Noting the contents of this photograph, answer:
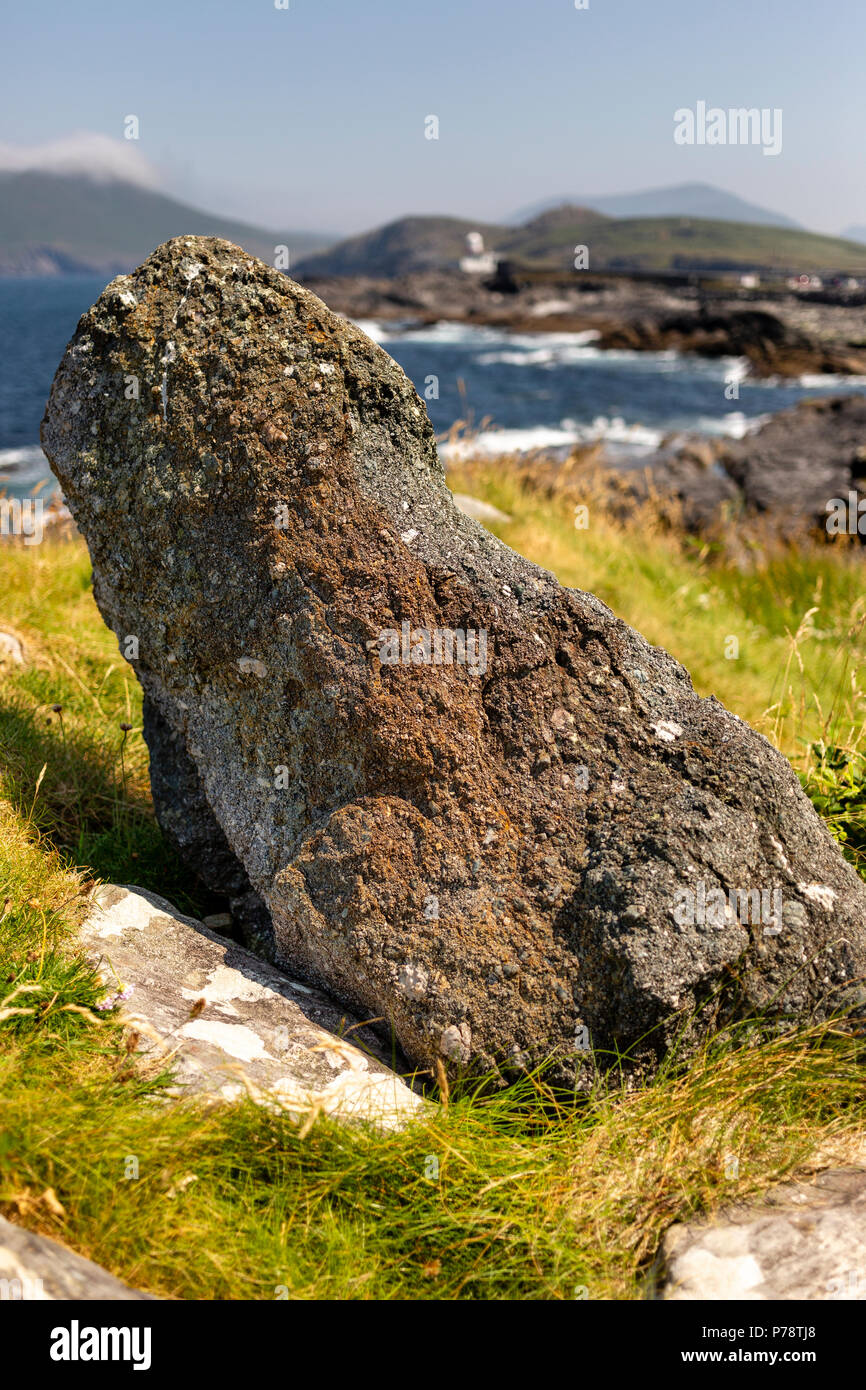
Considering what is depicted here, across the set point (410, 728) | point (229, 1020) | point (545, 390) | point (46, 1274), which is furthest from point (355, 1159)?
point (545, 390)

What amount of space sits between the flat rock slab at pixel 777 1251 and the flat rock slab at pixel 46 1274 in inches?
55.0

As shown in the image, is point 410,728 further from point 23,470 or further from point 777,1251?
point 23,470

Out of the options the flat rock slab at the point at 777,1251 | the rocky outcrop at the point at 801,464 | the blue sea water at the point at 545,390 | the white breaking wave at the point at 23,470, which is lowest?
the flat rock slab at the point at 777,1251

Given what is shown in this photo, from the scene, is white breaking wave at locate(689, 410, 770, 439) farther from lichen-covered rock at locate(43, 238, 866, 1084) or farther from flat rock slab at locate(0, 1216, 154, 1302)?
flat rock slab at locate(0, 1216, 154, 1302)

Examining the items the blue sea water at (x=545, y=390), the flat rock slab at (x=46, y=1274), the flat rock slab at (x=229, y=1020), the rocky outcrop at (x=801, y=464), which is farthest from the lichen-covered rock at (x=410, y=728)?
the rocky outcrop at (x=801, y=464)

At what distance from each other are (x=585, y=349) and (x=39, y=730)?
230ft

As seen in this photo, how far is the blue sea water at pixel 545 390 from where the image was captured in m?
29.9

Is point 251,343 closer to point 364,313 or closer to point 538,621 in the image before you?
point 538,621

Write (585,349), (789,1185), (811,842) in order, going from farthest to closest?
1. (585,349)
2. (811,842)
3. (789,1185)

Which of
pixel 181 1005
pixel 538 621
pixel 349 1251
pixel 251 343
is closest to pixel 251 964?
pixel 181 1005

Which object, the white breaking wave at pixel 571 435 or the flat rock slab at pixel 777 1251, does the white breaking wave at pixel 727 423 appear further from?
the flat rock slab at pixel 777 1251

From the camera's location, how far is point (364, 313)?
84.6m

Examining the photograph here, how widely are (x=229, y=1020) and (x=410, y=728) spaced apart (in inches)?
45.8

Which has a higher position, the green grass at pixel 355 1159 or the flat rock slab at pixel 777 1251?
the green grass at pixel 355 1159
